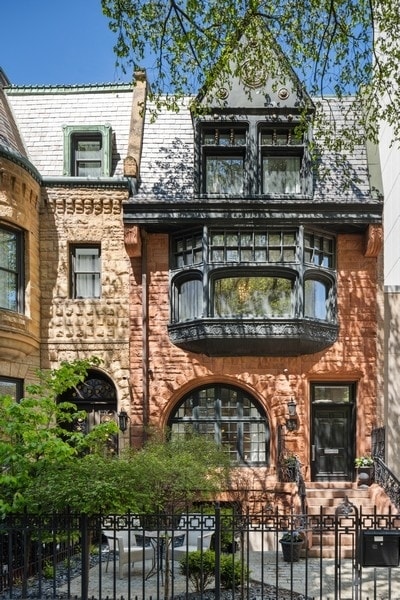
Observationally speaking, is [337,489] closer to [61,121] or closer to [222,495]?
[222,495]

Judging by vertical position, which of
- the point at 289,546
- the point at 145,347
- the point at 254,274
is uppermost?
the point at 254,274

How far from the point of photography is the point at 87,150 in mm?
19438

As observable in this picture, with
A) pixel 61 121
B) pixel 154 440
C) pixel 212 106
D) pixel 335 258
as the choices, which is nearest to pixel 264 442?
pixel 154 440

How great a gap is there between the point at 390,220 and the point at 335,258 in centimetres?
208

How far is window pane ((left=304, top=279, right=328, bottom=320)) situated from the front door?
1.93 m

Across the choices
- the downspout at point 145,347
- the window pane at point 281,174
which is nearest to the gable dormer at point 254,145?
the window pane at point 281,174

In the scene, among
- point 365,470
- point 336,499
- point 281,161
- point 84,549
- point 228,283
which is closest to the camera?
point 84,549

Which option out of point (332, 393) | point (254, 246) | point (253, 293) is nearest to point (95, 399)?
point (253, 293)

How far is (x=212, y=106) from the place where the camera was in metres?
18.6

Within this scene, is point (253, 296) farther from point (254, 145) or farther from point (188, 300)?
point (254, 145)

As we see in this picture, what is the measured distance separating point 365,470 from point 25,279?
948 centimetres

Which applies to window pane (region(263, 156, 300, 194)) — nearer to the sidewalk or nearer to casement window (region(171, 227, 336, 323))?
casement window (region(171, 227, 336, 323))

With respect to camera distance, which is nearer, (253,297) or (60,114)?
(253,297)

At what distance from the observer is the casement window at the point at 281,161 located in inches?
733
